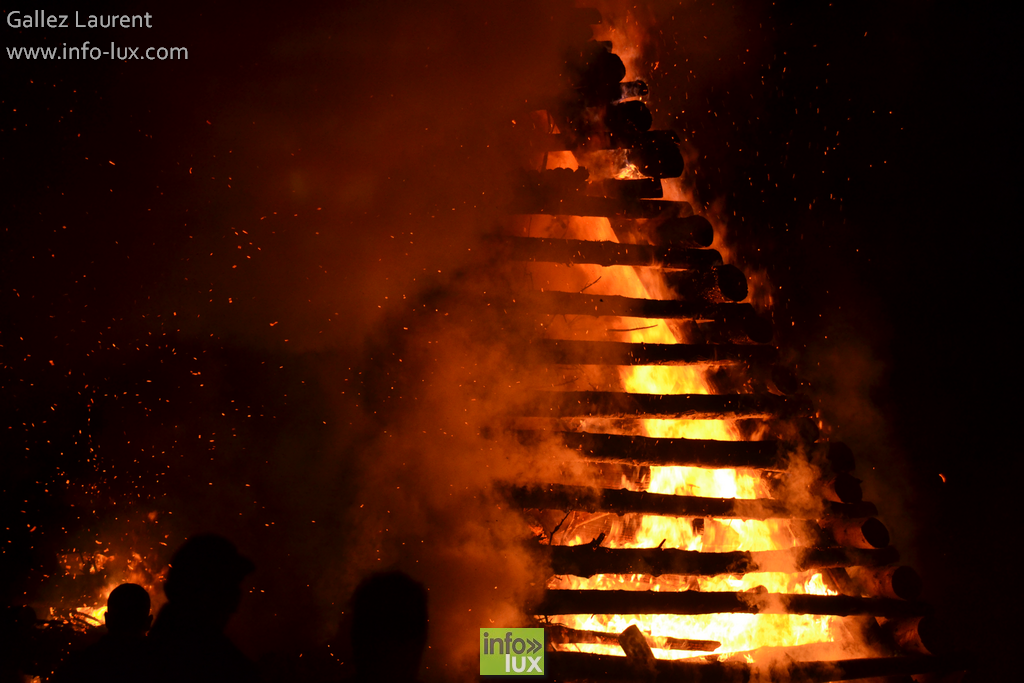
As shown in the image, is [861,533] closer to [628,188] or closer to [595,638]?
[595,638]

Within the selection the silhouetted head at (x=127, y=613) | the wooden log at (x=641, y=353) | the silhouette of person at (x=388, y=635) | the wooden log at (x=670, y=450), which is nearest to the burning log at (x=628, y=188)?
the wooden log at (x=641, y=353)

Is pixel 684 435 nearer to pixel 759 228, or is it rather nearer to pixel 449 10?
pixel 759 228

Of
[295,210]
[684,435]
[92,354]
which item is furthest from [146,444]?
[684,435]

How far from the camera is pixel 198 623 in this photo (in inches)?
101

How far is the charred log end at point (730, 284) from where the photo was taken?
3.62 metres

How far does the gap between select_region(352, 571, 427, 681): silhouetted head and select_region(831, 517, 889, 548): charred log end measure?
258cm

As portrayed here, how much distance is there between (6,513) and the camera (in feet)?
12.4

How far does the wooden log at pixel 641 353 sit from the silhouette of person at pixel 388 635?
1.57m

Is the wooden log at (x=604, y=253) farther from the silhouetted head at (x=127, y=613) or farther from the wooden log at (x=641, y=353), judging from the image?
the silhouetted head at (x=127, y=613)

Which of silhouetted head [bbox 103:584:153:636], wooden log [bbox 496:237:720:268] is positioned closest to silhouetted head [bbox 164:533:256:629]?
silhouetted head [bbox 103:584:153:636]

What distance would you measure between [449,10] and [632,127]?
5.24 feet

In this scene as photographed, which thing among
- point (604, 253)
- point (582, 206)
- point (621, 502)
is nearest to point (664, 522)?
point (621, 502)

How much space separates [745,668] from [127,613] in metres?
3.21

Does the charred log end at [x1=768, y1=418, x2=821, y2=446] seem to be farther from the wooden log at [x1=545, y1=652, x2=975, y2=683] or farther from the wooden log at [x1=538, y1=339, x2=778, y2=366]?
the wooden log at [x1=545, y1=652, x2=975, y2=683]
